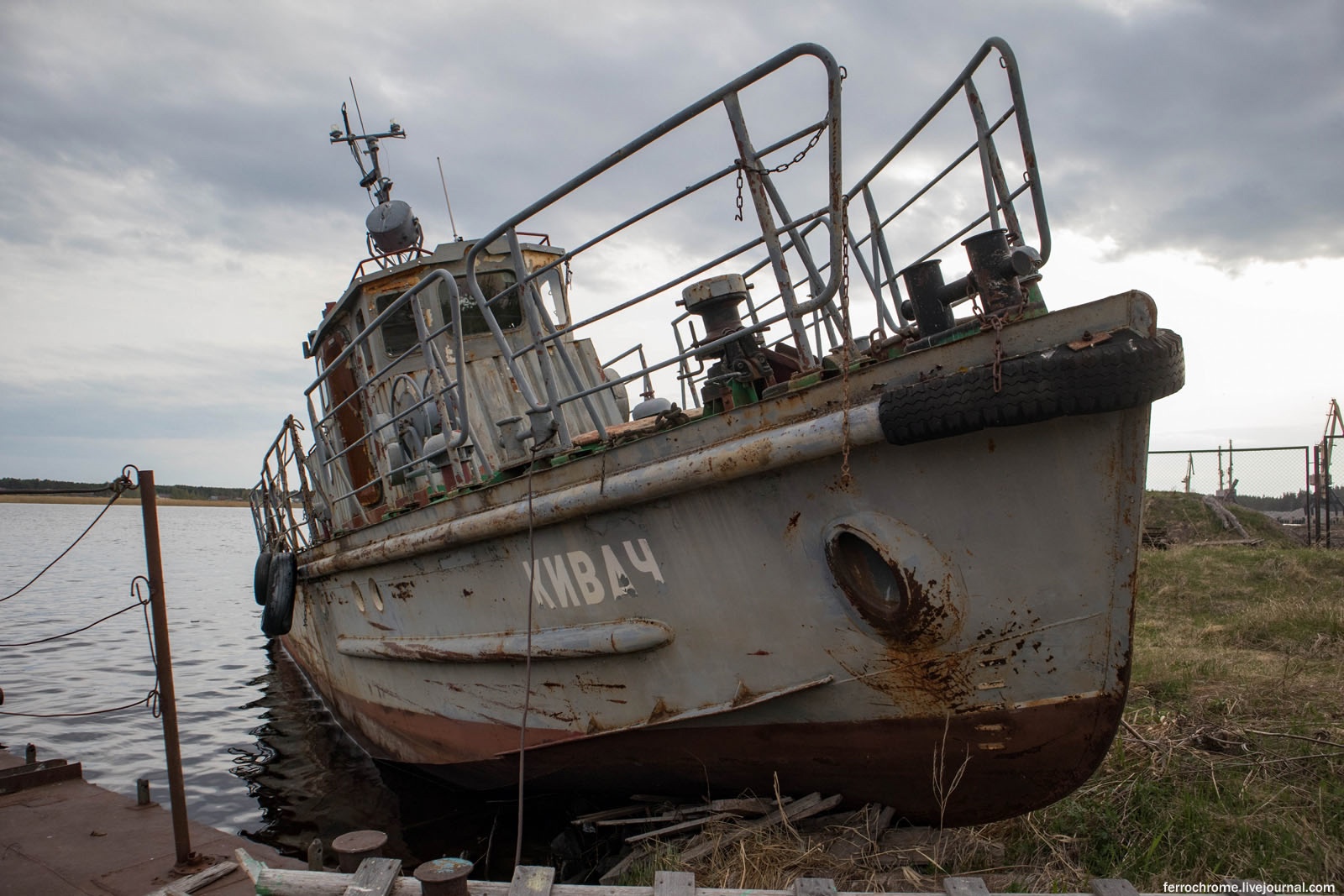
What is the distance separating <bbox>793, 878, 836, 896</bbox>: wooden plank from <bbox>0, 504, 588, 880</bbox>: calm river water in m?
2.46

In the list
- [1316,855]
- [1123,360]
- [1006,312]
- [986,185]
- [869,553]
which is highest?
[986,185]

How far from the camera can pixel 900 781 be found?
11.3 feet

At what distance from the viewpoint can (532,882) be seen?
8.86 feet

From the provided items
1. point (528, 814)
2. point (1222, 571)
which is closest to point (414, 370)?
point (528, 814)

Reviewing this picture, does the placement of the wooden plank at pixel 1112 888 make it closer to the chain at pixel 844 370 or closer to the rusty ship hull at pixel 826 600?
the rusty ship hull at pixel 826 600

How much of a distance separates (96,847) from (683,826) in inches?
109

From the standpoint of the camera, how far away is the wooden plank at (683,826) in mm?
3852

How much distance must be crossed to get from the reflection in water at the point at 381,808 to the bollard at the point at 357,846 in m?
1.72

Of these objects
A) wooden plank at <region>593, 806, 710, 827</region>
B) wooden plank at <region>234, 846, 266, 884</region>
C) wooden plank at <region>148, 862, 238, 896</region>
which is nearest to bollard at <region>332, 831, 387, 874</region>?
wooden plank at <region>234, 846, 266, 884</region>

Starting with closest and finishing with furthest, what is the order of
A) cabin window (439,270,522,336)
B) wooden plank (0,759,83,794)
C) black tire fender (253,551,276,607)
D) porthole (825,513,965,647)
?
porthole (825,513,965,647), wooden plank (0,759,83,794), cabin window (439,270,522,336), black tire fender (253,551,276,607)

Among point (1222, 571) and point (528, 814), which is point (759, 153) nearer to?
point (528, 814)

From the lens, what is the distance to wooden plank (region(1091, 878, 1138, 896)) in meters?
2.51

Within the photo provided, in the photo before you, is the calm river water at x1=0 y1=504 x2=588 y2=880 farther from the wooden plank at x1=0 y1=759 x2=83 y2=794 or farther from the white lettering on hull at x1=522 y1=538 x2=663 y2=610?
the white lettering on hull at x1=522 y1=538 x2=663 y2=610

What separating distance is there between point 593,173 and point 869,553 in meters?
1.82
